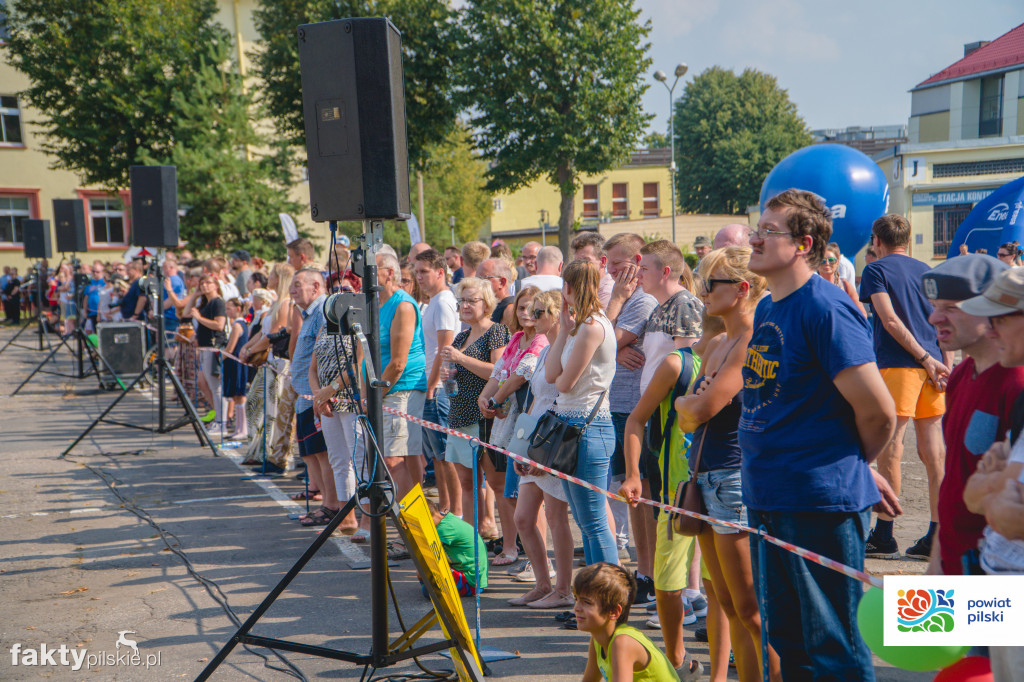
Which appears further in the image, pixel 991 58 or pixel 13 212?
pixel 991 58

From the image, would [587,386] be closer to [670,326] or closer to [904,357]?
[670,326]

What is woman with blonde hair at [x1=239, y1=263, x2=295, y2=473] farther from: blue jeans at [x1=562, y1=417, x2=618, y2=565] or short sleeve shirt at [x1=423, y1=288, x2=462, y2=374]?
blue jeans at [x1=562, y1=417, x2=618, y2=565]

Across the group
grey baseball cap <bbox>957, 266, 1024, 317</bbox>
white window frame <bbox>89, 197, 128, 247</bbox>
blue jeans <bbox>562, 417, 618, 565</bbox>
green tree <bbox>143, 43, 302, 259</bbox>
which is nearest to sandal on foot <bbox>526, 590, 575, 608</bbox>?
blue jeans <bbox>562, 417, 618, 565</bbox>

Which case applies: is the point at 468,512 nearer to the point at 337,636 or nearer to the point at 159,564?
the point at 337,636

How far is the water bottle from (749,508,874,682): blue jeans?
3.13 metres

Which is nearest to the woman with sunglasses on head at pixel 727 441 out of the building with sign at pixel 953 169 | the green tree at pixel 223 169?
the green tree at pixel 223 169

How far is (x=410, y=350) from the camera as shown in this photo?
18.0 ft

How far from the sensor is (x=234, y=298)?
975cm

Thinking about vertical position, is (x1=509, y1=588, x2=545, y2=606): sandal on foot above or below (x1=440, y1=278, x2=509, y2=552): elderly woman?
below

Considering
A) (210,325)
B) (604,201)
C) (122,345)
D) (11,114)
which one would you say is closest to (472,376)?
(210,325)

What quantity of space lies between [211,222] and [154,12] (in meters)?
7.15

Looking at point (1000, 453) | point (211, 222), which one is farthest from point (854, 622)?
point (211, 222)

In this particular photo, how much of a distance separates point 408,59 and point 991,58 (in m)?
31.9

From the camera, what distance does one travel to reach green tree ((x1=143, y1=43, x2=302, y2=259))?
2386 cm
